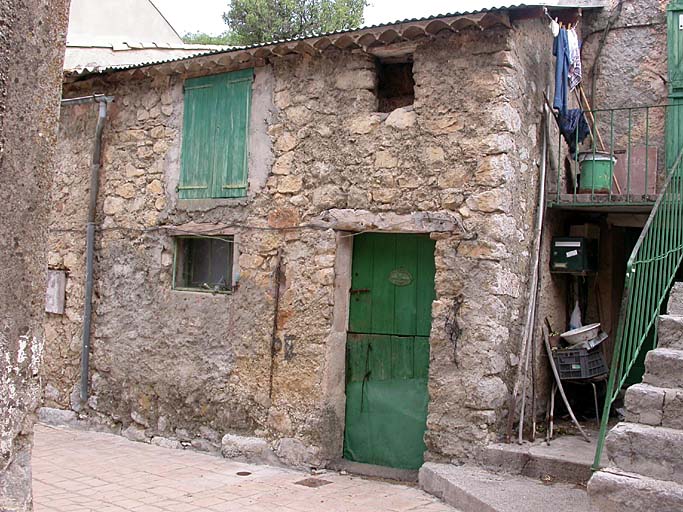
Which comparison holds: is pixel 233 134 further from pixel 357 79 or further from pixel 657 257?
pixel 657 257

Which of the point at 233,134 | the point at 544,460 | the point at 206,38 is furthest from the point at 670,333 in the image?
the point at 206,38

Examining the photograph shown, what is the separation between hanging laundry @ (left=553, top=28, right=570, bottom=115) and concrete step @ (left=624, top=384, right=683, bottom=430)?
10.7ft

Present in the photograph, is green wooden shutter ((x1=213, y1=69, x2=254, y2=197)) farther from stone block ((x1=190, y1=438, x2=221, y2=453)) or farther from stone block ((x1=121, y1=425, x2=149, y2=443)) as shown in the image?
stone block ((x1=121, y1=425, x2=149, y2=443))

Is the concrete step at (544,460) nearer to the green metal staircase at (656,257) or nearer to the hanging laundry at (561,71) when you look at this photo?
the green metal staircase at (656,257)

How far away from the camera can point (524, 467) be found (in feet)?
19.0

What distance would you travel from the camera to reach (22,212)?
241cm

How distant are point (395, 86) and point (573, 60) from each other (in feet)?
5.64

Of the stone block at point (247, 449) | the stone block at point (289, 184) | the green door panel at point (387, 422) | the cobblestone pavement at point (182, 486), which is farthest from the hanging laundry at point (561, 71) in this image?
the stone block at point (247, 449)

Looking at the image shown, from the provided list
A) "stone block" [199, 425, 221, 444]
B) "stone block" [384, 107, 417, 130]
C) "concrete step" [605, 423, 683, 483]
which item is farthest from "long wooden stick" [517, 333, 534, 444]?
"stone block" [199, 425, 221, 444]

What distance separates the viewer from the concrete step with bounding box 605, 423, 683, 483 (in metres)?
4.10

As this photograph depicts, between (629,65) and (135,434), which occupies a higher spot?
(629,65)

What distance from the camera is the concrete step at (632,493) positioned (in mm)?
3961

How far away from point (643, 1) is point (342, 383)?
5297 mm

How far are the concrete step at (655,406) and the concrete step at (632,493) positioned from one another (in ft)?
1.33
